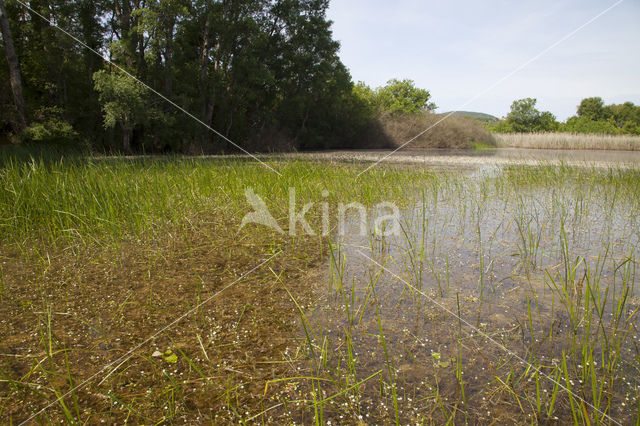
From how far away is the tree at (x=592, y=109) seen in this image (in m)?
47.3

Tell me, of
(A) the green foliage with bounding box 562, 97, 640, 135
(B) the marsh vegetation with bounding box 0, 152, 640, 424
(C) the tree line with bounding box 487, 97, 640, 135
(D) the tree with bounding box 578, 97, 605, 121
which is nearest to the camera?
(B) the marsh vegetation with bounding box 0, 152, 640, 424

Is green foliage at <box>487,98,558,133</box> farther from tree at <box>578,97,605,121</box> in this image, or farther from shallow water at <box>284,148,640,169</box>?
shallow water at <box>284,148,640,169</box>

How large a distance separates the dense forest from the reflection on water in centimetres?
671

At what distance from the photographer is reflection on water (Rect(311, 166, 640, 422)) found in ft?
4.17

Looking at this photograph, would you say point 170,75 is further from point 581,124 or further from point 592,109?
point 592,109

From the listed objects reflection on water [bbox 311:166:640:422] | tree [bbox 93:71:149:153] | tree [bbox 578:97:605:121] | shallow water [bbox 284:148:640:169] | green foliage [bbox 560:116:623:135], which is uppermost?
tree [bbox 578:97:605:121]

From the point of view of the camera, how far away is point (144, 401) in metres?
1.22

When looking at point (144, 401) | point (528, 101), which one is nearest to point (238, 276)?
point (144, 401)

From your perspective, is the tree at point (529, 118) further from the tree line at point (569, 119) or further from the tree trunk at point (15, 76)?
the tree trunk at point (15, 76)

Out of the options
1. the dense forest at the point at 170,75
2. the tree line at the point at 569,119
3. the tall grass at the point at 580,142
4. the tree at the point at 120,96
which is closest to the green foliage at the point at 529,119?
the tree line at the point at 569,119

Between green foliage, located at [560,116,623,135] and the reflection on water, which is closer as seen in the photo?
the reflection on water

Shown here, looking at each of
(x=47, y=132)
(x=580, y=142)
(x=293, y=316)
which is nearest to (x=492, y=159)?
(x=293, y=316)

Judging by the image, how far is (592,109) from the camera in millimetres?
48250

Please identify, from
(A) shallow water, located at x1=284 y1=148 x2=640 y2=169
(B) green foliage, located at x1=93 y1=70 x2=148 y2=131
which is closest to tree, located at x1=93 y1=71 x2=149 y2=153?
(B) green foliage, located at x1=93 y1=70 x2=148 y2=131
